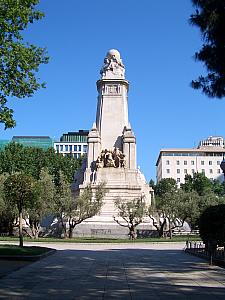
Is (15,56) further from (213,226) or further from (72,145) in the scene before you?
(72,145)

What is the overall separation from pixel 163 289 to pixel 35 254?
1057cm

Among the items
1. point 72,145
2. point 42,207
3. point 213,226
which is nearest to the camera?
point 213,226

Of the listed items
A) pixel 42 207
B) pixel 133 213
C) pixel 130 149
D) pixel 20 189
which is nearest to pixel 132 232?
pixel 133 213

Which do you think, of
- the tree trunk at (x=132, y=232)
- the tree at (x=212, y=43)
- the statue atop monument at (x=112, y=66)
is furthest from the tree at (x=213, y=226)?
the statue atop monument at (x=112, y=66)

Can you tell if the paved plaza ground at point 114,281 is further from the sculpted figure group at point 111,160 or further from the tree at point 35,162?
the tree at point 35,162

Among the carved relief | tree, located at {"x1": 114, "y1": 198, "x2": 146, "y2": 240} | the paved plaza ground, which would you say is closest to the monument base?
tree, located at {"x1": 114, "y1": 198, "x2": 146, "y2": 240}

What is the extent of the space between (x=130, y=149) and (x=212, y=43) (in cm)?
3926

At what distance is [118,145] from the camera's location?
55.3m

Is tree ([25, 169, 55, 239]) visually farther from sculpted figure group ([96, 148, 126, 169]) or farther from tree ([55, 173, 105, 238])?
sculpted figure group ([96, 148, 126, 169])

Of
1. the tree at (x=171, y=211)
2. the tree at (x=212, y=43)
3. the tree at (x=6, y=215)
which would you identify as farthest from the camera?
the tree at (x=171, y=211)

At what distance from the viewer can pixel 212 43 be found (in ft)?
48.9

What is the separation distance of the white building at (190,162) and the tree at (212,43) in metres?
117

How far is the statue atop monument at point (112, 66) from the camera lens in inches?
2287

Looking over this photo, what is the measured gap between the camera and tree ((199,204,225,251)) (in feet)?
65.5
